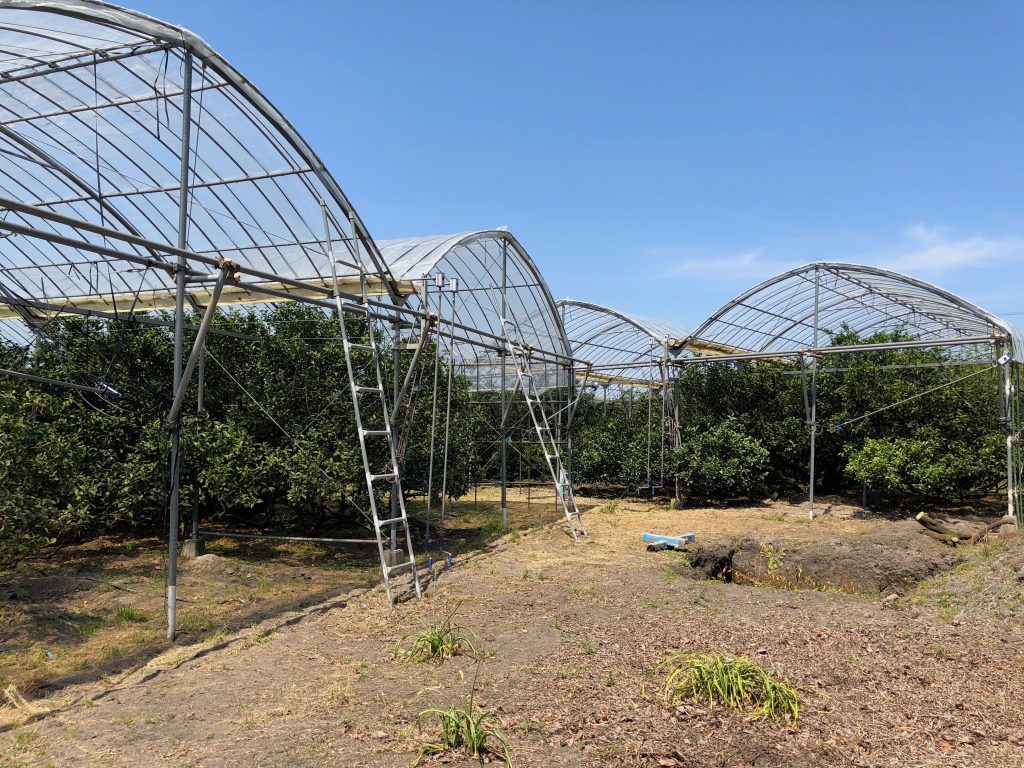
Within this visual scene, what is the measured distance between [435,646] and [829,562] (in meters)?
5.47

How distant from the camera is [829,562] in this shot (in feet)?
29.8

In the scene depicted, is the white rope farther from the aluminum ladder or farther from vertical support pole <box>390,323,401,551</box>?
vertical support pole <box>390,323,401,551</box>

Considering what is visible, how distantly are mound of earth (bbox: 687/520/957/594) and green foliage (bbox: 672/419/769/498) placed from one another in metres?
6.32

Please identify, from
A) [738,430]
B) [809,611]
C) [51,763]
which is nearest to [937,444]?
[738,430]

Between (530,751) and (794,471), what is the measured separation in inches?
645

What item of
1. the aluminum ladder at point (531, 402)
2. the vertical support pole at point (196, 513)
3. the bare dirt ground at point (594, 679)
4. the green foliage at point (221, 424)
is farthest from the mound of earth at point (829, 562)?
the vertical support pole at point (196, 513)

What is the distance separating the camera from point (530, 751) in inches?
166

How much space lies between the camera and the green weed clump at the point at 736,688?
4.65m

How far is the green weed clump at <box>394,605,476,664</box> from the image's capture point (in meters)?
5.86

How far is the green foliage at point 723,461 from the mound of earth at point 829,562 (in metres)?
6.32

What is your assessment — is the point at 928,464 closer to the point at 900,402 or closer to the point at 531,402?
the point at 900,402

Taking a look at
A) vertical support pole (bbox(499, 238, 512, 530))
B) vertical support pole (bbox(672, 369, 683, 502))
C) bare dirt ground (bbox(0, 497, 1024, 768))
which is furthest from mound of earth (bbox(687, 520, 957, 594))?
vertical support pole (bbox(672, 369, 683, 502))

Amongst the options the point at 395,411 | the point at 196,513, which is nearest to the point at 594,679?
the point at 395,411

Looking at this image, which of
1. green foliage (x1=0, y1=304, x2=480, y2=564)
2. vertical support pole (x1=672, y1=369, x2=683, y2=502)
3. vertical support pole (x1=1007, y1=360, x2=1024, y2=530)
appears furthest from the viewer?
vertical support pole (x1=672, y1=369, x2=683, y2=502)
